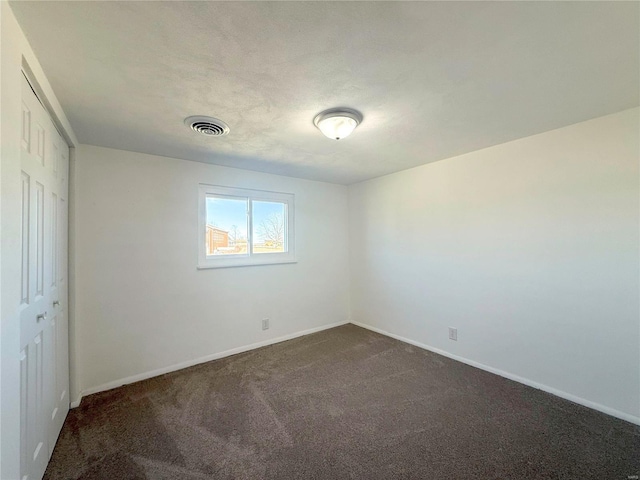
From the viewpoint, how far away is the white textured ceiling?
1.08 metres

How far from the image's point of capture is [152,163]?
270 cm

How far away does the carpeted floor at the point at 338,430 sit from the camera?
1.55 metres

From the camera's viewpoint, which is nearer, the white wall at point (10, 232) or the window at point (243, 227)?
the white wall at point (10, 232)

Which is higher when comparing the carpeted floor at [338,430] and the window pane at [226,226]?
the window pane at [226,226]

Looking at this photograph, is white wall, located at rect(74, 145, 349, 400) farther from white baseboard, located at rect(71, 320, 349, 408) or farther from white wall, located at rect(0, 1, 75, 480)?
white wall, located at rect(0, 1, 75, 480)

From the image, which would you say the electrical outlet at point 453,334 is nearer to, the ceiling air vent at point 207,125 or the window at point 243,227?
the window at point 243,227

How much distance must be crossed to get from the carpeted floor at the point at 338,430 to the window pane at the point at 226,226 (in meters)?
1.34

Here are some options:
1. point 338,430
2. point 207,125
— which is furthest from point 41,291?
point 338,430

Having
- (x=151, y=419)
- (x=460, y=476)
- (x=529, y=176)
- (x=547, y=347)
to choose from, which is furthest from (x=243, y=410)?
(x=529, y=176)

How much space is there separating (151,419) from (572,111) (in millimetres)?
3874

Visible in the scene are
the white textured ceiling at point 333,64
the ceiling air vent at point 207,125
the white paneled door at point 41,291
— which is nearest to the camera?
the white textured ceiling at point 333,64

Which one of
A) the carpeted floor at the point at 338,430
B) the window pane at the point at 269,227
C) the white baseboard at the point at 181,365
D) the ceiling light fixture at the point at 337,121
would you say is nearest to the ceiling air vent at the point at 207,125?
the ceiling light fixture at the point at 337,121

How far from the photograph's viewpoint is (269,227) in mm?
3598

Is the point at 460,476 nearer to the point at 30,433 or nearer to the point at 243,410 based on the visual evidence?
the point at 243,410
